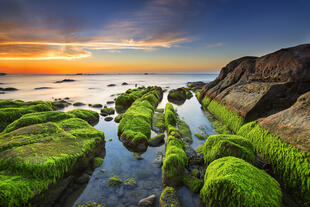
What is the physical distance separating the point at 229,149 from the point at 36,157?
23.4 feet

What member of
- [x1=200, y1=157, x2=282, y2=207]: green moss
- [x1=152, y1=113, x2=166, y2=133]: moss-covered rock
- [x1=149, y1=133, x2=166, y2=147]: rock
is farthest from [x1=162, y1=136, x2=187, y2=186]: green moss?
[x1=152, y1=113, x2=166, y2=133]: moss-covered rock

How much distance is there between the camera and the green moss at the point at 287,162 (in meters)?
4.13

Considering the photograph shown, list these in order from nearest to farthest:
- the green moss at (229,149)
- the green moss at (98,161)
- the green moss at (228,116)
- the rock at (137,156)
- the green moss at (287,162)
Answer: the green moss at (287,162), the green moss at (229,149), the green moss at (98,161), the rock at (137,156), the green moss at (228,116)

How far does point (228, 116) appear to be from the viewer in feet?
36.8

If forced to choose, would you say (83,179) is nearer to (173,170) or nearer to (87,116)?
(173,170)

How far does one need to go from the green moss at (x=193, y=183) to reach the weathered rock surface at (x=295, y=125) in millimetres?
3651

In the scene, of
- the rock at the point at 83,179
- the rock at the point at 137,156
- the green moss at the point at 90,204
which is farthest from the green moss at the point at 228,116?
the rock at the point at 83,179

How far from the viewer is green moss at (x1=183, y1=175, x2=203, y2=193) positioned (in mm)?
4961

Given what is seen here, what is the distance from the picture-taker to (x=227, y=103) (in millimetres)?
12258

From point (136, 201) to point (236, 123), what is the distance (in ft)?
27.7

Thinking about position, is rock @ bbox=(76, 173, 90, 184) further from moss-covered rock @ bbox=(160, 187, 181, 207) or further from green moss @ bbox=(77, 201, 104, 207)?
moss-covered rock @ bbox=(160, 187, 181, 207)

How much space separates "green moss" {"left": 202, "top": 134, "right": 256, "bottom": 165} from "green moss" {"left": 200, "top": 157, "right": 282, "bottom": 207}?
3.48 feet

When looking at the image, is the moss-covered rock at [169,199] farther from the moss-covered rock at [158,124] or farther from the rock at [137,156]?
the moss-covered rock at [158,124]

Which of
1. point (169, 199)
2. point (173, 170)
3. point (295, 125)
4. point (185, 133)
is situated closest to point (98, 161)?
point (173, 170)
